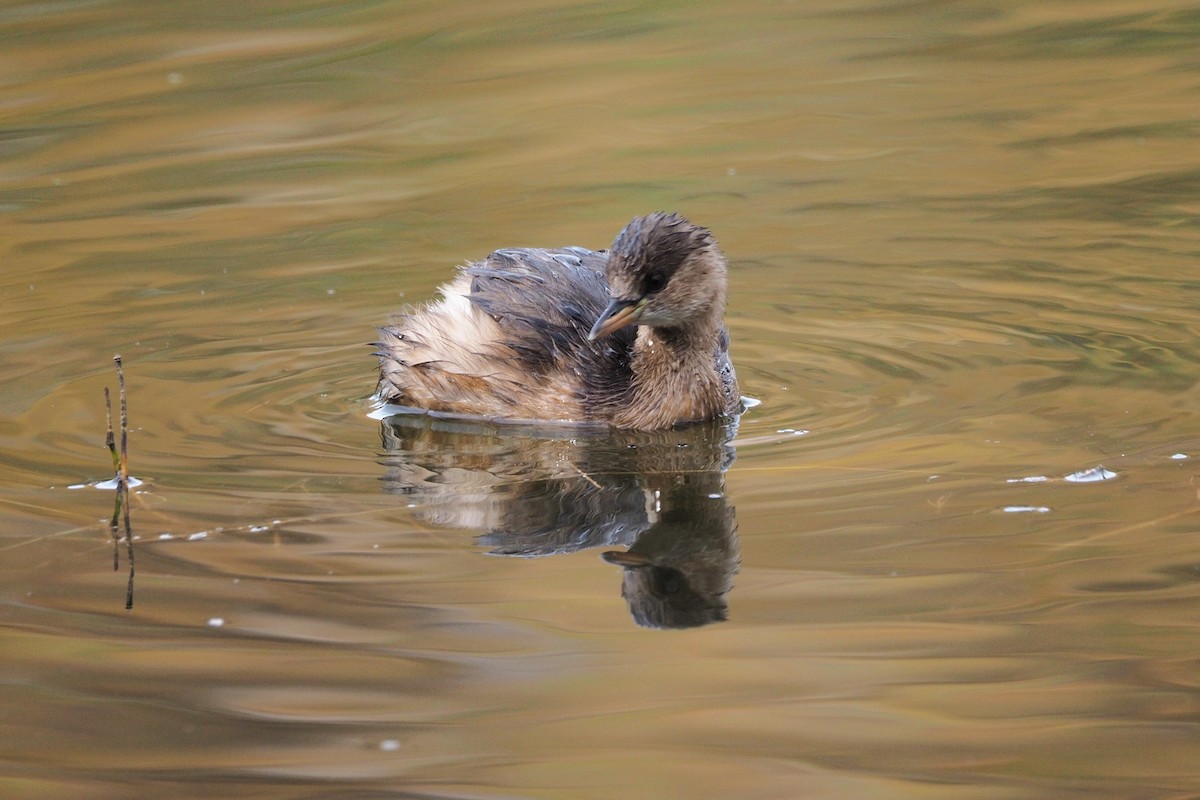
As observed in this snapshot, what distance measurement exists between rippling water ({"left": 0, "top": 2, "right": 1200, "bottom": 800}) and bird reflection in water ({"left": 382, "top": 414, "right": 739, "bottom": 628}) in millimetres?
22

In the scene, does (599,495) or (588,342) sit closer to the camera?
(599,495)

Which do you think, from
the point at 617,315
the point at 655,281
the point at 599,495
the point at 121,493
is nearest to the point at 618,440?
the point at 617,315

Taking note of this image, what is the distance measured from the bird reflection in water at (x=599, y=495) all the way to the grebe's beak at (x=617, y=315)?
15.7 inches

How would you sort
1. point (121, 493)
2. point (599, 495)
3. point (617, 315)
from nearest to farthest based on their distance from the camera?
point (121, 493), point (599, 495), point (617, 315)

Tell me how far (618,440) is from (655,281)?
0.60 metres

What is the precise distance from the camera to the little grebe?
643 centimetres

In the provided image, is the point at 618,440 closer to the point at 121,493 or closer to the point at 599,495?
the point at 599,495

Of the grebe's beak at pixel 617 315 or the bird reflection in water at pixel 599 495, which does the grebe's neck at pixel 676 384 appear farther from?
the grebe's beak at pixel 617 315

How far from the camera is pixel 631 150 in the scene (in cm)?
1066

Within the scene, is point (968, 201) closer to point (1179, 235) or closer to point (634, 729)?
point (1179, 235)

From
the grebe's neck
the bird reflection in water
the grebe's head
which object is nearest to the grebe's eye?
the grebe's head

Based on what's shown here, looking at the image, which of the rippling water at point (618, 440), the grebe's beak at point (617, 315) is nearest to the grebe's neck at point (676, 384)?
the rippling water at point (618, 440)

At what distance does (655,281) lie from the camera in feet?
21.0

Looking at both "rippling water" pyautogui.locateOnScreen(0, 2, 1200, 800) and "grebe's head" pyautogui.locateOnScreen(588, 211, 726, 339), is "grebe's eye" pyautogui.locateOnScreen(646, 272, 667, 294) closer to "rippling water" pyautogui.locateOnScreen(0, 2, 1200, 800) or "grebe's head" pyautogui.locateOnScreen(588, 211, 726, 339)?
"grebe's head" pyautogui.locateOnScreen(588, 211, 726, 339)
